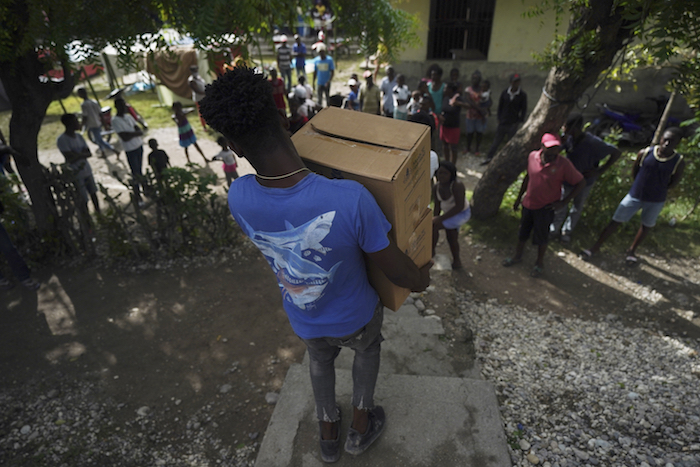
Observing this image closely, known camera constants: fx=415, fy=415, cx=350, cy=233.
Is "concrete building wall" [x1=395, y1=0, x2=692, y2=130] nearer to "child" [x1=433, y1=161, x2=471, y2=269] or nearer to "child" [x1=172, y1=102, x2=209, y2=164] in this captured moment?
"child" [x1=172, y1=102, x2=209, y2=164]

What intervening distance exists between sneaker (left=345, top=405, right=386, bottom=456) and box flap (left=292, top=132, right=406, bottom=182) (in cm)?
142

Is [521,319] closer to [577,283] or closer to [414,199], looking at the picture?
[577,283]

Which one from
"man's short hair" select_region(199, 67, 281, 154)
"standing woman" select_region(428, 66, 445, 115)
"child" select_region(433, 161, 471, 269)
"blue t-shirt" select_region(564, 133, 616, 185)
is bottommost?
"child" select_region(433, 161, 471, 269)

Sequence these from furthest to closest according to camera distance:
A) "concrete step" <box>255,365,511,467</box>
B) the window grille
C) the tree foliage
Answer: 1. the window grille
2. the tree foliage
3. "concrete step" <box>255,365,511,467</box>

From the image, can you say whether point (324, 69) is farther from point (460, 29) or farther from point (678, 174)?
point (678, 174)

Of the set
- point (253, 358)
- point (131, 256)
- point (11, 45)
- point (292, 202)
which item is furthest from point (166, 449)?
point (11, 45)

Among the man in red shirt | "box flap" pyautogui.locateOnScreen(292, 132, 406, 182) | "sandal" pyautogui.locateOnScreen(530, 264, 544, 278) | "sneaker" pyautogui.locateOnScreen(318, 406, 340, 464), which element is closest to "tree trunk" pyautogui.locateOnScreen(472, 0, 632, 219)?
the man in red shirt

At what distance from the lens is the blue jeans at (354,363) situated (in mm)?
1988

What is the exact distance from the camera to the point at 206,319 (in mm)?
4184

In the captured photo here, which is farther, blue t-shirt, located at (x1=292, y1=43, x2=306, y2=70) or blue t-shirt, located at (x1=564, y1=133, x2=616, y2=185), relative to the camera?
blue t-shirt, located at (x1=292, y1=43, x2=306, y2=70)

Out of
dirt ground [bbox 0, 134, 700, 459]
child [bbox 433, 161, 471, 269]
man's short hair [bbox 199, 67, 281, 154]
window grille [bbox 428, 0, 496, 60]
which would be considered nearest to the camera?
man's short hair [bbox 199, 67, 281, 154]

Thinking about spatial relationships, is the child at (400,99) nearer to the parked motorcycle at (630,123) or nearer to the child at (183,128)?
the child at (183,128)

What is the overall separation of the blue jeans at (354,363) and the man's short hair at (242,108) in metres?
1.00

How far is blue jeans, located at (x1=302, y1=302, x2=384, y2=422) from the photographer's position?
1988mm
